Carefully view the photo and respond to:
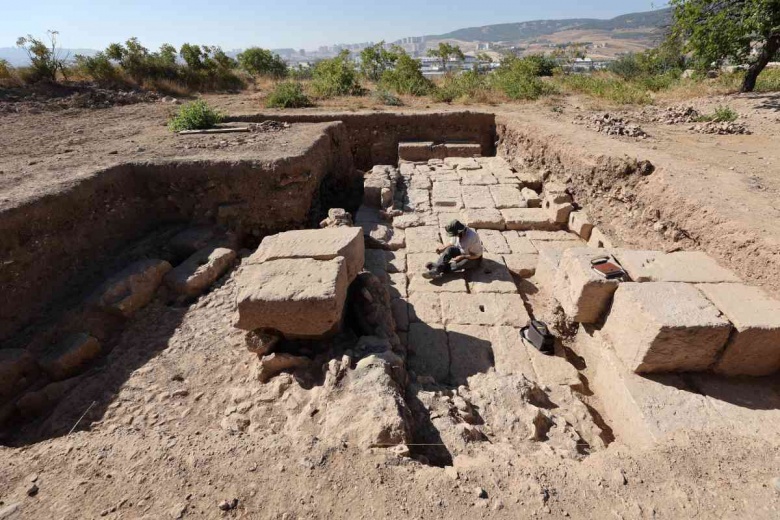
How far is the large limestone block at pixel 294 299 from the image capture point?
3.28 meters

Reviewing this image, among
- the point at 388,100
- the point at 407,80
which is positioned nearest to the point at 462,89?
the point at 407,80

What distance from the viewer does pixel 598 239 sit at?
6.16 metres

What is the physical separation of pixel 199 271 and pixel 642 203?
641cm

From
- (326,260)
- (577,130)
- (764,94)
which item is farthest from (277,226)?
(764,94)

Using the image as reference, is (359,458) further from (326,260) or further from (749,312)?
(749,312)

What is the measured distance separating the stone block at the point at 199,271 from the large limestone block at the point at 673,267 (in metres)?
5.01

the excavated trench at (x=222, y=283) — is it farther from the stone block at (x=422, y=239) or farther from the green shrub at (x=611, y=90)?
the green shrub at (x=611, y=90)

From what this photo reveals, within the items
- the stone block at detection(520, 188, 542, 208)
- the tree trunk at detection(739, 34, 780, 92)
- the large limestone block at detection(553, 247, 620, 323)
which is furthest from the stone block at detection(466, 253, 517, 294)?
the tree trunk at detection(739, 34, 780, 92)

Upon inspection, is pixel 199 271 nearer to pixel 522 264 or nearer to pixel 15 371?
pixel 15 371

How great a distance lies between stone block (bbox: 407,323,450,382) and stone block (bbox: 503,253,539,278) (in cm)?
189

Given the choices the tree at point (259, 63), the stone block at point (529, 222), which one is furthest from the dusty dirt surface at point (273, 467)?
the tree at point (259, 63)

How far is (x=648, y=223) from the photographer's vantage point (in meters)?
5.50

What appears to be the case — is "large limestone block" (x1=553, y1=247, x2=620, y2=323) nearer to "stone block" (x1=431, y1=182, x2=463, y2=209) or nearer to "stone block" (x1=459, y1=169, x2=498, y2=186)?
"stone block" (x1=431, y1=182, x2=463, y2=209)

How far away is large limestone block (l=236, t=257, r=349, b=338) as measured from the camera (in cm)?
328
